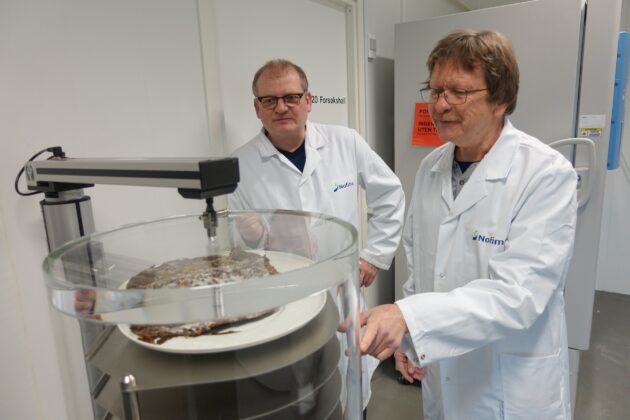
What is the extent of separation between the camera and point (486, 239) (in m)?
0.94

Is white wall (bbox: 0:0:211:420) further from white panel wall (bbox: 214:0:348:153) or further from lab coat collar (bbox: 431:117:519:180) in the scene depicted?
lab coat collar (bbox: 431:117:519:180)

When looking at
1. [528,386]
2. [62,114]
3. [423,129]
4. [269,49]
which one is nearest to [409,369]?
[528,386]

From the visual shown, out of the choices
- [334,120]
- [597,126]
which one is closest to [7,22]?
[334,120]

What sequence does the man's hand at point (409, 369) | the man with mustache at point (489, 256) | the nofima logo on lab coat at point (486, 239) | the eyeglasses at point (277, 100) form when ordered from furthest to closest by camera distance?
the eyeglasses at point (277, 100)
the man's hand at point (409, 369)
the nofima logo on lab coat at point (486, 239)
the man with mustache at point (489, 256)

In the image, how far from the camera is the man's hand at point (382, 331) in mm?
660

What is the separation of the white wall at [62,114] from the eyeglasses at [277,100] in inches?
10.1

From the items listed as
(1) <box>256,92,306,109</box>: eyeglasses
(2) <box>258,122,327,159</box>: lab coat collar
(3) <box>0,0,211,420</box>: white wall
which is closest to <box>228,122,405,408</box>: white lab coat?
(2) <box>258,122,327,159</box>: lab coat collar

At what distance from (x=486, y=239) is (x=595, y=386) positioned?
1834mm

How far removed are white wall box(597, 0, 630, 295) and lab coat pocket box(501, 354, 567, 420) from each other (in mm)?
2750

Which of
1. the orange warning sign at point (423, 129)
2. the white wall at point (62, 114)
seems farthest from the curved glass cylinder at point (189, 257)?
the orange warning sign at point (423, 129)

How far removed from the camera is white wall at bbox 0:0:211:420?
844 millimetres

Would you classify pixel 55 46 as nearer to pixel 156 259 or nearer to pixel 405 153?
pixel 156 259

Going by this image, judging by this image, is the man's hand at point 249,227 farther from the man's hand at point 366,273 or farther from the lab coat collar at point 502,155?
the man's hand at point 366,273

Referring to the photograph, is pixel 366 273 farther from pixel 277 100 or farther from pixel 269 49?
pixel 269 49
